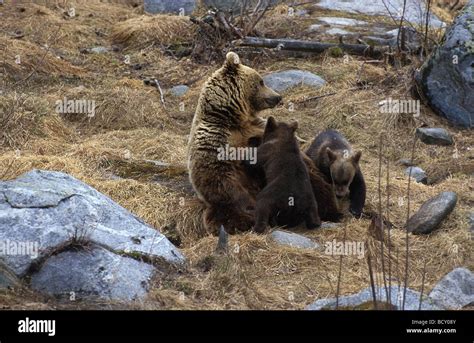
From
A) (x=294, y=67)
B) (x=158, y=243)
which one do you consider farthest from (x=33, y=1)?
(x=158, y=243)

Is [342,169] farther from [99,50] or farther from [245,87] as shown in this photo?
[99,50]

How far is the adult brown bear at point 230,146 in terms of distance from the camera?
28.3 feet

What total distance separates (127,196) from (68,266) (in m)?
2.94

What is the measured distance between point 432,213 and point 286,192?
1703 mm

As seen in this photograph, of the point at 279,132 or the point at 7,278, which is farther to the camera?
the point at 279,132

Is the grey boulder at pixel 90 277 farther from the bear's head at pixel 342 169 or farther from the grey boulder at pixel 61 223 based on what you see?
the bear's head at pixel 342 169

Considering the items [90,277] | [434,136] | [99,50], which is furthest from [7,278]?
[99,50]

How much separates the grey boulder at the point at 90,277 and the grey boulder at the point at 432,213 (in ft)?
10.9

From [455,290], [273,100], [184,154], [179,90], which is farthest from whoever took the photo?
[179,90]

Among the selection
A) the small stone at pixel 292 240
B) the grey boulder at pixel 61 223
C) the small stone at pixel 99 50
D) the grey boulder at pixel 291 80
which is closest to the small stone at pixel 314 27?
the grey boulder at pixel 291 80

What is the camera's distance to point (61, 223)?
22.4 feet

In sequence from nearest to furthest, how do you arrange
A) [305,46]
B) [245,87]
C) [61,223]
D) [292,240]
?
[61,223], [292,240], [245,87], [305,46]

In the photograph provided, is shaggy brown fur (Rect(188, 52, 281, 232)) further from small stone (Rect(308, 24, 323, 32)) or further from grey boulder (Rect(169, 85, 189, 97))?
small stone (Rect(308, 24, 323, 32))
